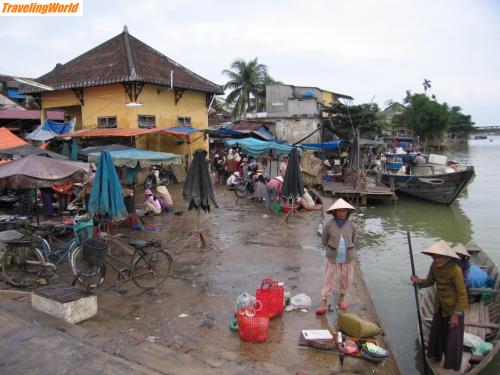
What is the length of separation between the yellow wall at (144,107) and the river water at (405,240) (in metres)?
9.32

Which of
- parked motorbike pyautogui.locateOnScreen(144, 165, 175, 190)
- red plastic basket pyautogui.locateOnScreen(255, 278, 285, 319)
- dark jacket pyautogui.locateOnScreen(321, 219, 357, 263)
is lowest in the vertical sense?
red plastic basket pyautogui.locateOnScreen(255, 278, 285, 319)

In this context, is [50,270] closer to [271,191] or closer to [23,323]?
[23,323]

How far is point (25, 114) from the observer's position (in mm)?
22547

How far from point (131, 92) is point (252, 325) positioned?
14170 mm

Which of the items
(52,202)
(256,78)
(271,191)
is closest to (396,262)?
(271,191)

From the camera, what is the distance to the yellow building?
1734 cm

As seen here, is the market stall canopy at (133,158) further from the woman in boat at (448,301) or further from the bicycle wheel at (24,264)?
the woman in boat at (448,301)

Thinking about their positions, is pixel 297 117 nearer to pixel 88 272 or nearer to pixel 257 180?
pixel 257 180

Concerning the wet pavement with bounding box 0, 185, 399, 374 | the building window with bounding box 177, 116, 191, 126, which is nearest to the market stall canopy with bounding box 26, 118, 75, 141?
the building window with bounding box 177, 116, 191, 126

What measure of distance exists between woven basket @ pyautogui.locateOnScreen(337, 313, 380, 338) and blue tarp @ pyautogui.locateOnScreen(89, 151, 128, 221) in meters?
4.59

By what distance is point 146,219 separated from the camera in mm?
12094

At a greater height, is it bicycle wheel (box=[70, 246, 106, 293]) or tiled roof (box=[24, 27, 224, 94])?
tiled roof (box=[24, 27, 224, 94])

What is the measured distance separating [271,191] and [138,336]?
924 centimetres

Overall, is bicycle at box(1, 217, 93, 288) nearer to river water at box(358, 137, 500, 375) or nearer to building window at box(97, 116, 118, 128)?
river water at box(358, 137, 500, 375)
